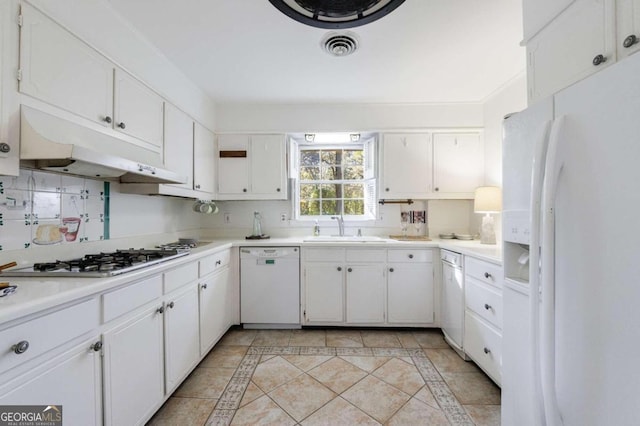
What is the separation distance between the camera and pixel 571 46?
117 cm

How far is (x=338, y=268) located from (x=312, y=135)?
161 centimetres

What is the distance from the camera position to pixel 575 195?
0.74m

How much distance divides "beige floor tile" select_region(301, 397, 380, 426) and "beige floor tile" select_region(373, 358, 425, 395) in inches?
15.1

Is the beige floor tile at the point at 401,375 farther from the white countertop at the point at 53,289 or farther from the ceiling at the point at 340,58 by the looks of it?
the ceiling at the point at 340,58

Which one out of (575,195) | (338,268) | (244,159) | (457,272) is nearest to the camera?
(575,195)

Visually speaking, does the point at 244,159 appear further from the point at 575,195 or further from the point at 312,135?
the point at 575,195

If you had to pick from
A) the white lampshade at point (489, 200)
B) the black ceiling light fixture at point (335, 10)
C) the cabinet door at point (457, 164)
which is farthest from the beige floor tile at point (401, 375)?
the black ceiling light fixture at point (335, 10)

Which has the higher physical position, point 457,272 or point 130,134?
point 130,134

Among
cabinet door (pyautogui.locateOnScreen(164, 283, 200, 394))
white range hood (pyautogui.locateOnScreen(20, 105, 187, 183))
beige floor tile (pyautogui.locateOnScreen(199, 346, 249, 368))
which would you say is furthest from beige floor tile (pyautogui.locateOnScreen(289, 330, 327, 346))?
white range hood (pyautogui.locateOnScreen(20, 105, 187, 183))

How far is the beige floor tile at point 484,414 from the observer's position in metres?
1.53

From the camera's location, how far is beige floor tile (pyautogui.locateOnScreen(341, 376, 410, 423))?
1.61 meters

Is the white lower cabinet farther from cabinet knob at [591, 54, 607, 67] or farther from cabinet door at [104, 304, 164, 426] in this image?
cabinet knob at [591, 54, 607, 67]

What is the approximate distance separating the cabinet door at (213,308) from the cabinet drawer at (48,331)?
98cm

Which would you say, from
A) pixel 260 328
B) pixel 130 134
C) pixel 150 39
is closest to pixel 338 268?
pixel 260 328
